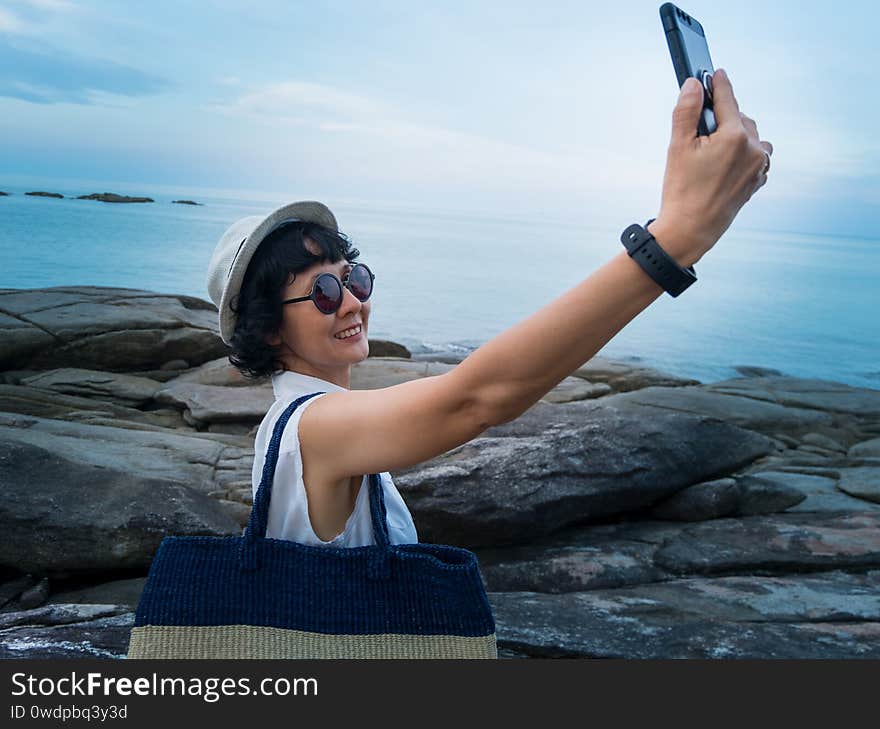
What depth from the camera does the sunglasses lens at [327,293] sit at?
1.79 meters

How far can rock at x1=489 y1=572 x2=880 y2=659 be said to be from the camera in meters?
3.16

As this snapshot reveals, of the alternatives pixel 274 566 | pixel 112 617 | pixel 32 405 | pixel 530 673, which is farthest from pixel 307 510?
pixel 32 405

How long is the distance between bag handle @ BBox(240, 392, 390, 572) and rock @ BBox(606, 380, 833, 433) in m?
4.56

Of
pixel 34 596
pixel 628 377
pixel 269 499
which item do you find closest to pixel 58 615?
pixel 34 596

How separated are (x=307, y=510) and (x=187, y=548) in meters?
0.22

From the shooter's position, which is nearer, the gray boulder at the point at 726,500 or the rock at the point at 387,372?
the gray boulder at the point at 726,500

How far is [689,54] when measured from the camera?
1.29 meters

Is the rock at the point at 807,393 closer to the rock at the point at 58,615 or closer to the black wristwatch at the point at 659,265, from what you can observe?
the rock at the point at 58,615

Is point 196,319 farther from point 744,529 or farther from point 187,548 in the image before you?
point 187,548

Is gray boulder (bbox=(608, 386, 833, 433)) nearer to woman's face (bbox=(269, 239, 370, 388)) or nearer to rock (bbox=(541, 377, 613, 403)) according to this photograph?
rock (bbox=(541, 377, 613, 403))

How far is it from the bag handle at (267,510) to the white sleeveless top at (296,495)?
1 centimetres

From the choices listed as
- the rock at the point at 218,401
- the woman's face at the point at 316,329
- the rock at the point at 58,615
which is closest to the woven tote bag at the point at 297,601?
the woman's face at the point at 316,329

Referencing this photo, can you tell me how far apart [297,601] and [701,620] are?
234cm

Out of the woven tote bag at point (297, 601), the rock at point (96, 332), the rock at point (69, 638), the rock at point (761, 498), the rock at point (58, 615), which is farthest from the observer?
the rock at point (96, 332)
